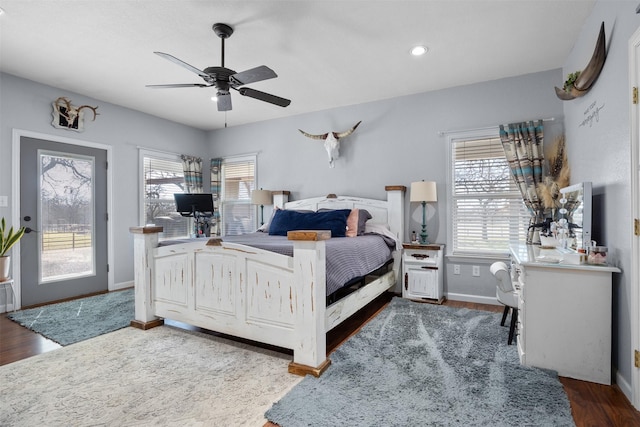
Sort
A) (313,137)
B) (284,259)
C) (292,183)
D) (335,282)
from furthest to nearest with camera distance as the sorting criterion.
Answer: (292,183) → (313,137) → (335,282) → (284,259)

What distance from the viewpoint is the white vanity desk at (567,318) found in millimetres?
2010

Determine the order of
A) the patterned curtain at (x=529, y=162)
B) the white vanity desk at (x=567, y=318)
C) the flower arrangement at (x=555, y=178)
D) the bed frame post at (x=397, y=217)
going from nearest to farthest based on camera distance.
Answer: the white vanity desk at (x=567, y=318) → the flower arrangement at (x=555, y=178) → the patterned curtain at (x=529, y=162) → the bed frame post at (x=397, y=217)

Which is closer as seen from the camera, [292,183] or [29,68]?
[29,68]

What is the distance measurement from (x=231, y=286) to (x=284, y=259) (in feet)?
1.93

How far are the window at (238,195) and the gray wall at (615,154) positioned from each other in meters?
4.51

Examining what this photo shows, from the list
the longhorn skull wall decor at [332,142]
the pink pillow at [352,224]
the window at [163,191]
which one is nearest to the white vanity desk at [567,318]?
A: the pink pillow at [352,224]

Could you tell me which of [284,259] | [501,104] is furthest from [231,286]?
[501,104]

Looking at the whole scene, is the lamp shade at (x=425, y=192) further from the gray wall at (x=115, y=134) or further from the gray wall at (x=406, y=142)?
the gray wall at (x=115, y=134)

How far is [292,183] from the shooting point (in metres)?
5.20

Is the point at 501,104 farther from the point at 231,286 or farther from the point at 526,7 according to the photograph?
the point at 231,286

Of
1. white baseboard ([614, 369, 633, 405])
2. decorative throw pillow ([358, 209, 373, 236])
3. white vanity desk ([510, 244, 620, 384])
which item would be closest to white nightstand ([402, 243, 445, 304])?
decorative throw pillow ([358, 209, 373, 236])

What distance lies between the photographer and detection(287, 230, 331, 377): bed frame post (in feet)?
6.95

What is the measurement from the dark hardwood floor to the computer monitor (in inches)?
94.5

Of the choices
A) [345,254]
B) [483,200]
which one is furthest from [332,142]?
[345,254]
